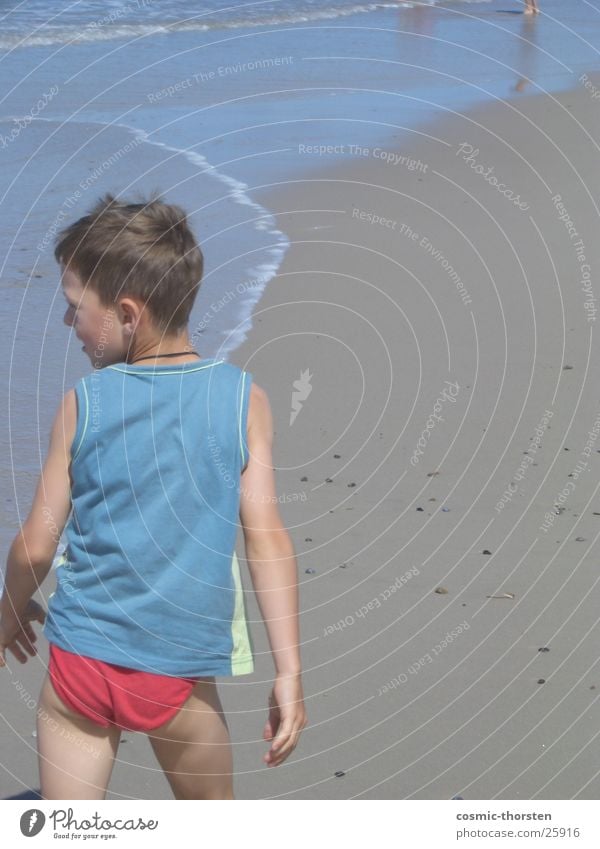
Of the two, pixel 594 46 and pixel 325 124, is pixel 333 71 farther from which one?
pixel 594 46

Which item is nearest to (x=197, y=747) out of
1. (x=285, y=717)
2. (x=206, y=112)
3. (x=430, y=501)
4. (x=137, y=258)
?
(x=285, y=717)

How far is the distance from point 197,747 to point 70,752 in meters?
0.23

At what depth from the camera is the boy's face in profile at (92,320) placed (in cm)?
A: 242

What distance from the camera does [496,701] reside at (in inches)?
138

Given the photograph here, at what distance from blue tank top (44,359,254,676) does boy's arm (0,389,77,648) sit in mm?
20

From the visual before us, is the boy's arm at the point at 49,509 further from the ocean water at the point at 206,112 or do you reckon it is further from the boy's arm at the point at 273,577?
the ocean water at the point at 206,112

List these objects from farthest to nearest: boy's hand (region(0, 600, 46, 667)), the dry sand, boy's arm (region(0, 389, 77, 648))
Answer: the dry sand
boy's hand (region(0, 600, 46, 667))
boy's arm (region(0, 389, 77, 648))

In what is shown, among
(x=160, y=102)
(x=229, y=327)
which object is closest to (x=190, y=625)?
(x=229, y=327)

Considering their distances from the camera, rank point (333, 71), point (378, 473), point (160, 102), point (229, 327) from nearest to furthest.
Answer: point (378, 473), point (229, 327), point (160, 102), point (333, 71)

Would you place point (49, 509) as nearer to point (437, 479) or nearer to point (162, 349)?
point (162, 349)

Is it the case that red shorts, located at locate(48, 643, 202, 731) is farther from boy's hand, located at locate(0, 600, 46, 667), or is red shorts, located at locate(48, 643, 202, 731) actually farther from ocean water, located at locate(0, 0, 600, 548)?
ocean water, located at locate(0, 0, 600, 548)

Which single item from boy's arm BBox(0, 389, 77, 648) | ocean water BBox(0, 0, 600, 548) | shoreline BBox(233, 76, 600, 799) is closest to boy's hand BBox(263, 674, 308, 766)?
boy's arm BBox(0, 389, 77, 648)

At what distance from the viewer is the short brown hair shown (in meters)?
2.38

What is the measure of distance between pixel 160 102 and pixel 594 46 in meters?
5.35
